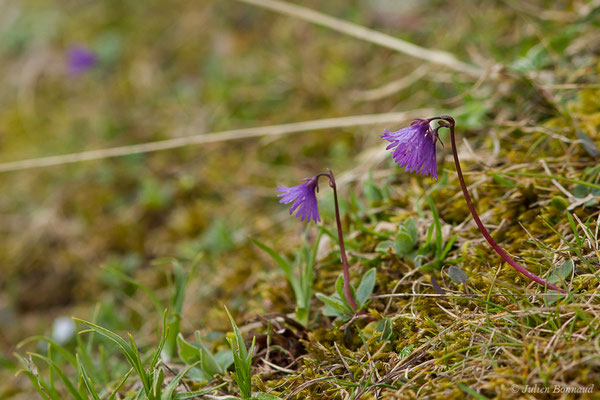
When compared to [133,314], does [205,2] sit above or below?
above

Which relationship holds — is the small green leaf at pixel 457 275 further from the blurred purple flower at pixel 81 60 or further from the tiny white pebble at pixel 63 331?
the blurred purple flower at pixel 81 60

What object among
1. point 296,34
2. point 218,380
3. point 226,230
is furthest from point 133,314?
point 296,34

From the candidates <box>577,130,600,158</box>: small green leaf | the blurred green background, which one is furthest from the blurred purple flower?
<box>577,130,600,158</box>: small green leaf

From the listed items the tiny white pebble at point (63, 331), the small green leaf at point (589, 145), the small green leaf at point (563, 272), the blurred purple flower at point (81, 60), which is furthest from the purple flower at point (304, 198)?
the blurred purple flower at point (81, 60)

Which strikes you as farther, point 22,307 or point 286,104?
point 286,104

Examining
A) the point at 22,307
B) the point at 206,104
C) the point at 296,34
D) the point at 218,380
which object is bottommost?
the point at 22,307

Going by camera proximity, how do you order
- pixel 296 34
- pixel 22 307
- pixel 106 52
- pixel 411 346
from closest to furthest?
pixel 411 346 < pixel 22 307 < pixel 296 34 < pixel 106 52

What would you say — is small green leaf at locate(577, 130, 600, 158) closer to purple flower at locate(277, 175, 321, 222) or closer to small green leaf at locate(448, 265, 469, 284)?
small green leaf at locate(448, 265, 469, 284)

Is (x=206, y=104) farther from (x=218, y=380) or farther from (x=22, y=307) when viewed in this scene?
(x=218, y=380)
